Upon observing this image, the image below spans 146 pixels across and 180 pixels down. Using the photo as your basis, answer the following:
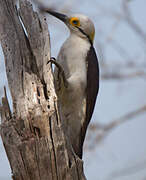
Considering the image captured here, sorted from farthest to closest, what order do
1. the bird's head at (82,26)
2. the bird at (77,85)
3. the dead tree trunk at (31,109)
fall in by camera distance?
the bird's head at (82,26) → the bird at (77,85) → the dead tree trunk at (31,109)

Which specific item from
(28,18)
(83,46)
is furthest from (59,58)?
(28,18)

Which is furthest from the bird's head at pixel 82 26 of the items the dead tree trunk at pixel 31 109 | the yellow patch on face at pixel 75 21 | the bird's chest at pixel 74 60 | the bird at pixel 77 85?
the dead tree trunk at pixel 31 109

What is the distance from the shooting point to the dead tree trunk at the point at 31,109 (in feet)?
9.61

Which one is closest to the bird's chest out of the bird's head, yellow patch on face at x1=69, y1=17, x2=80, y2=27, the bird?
the bird

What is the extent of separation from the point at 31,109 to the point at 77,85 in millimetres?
1088

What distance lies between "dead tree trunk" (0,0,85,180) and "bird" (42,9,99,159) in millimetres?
720

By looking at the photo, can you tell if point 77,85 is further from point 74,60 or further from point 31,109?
point 31,109

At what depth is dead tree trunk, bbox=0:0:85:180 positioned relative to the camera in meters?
2.93

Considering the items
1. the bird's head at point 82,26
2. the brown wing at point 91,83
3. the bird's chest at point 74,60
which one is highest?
the bird's head at point 82,26

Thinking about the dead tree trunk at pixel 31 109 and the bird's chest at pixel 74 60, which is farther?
the bird's chest at pixel 74 60

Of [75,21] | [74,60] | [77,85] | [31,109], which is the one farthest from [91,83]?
[31,109]

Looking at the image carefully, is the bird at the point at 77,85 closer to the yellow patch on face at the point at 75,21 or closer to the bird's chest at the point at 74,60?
the bird's chest at the point at 74,60

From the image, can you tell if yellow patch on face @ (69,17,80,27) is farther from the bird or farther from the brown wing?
the brown wing

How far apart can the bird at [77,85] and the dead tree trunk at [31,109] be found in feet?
2.36
